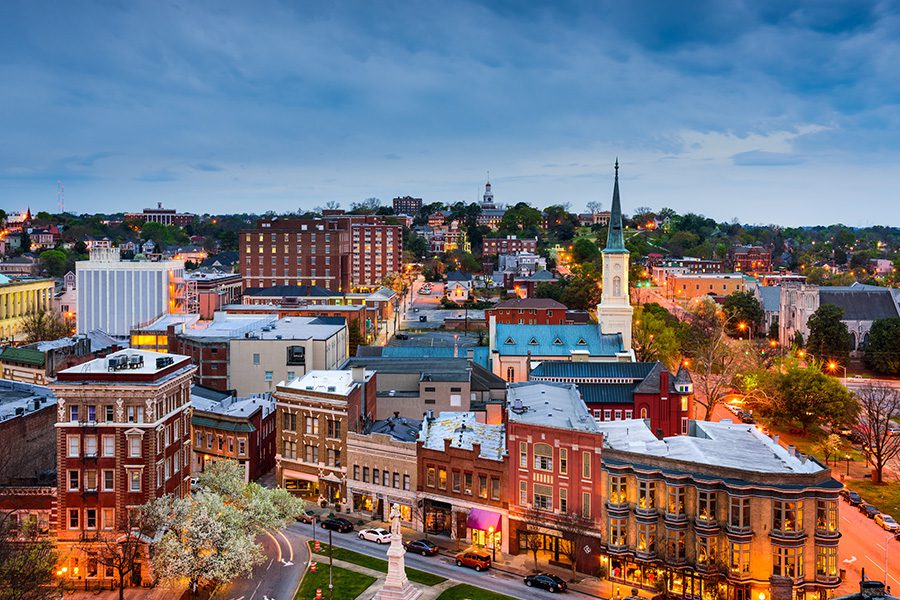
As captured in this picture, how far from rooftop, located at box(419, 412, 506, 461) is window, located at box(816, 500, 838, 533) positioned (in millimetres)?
19399

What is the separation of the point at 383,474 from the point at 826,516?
30.0 meters

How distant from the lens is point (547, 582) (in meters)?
47.4

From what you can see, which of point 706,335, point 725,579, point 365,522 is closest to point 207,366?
point 365,522

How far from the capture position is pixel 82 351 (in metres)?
95.6

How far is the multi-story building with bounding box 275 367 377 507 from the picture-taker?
2441 inches

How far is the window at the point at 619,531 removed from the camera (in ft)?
159

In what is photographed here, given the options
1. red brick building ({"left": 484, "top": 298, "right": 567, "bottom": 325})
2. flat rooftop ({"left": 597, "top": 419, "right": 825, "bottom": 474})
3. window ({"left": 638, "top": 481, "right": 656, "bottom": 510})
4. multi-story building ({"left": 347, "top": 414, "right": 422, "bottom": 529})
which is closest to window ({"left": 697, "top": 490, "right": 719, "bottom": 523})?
flat rooftop ({"left": 597, "top": 419, "right": 825, "bottom": 474})

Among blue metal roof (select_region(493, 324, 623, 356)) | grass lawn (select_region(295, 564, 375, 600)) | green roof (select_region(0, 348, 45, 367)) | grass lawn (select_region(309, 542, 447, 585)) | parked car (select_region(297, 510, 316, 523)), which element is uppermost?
blue metal roof (select_region(493, 324, 623, 356))

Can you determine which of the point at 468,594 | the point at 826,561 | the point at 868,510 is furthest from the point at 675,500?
the point at 868,510

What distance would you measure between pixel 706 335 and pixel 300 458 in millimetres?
89649

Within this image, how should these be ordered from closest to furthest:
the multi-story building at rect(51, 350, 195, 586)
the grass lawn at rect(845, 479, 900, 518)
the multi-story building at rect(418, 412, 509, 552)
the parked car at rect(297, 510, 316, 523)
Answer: the multi-story building at rect(51, 350, 195, 586)
the multi-story building at rect(418, 412, 509, 552)
the parked car at rect(297, 510, 316, 523)
the grass lawn at rect(845, 479, 900, 518)

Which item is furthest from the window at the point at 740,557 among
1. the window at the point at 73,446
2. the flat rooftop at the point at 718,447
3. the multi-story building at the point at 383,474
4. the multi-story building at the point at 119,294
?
the multi-story building at the point at 119,294

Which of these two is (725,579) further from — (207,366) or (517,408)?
(207,366)

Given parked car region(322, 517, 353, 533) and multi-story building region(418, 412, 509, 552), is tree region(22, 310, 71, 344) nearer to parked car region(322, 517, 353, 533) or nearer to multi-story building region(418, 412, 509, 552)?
parked car region(322, 517, 353, 533)
